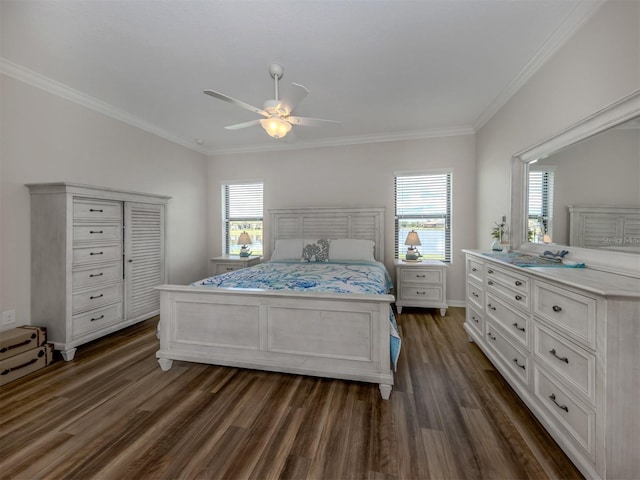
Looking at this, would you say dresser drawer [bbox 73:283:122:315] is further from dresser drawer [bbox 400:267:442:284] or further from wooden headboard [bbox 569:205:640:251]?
wooden headboard [bbox 569:205:640:251]

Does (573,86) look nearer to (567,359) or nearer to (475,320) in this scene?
(567,359)

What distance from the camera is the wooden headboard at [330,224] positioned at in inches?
171

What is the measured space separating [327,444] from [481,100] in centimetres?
381

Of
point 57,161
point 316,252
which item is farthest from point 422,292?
point 57,161

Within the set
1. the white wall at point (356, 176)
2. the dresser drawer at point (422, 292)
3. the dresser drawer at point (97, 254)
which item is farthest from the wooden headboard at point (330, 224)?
the dresser drawer at point (97, 254)

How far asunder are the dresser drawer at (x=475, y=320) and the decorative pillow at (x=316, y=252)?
1.97 m

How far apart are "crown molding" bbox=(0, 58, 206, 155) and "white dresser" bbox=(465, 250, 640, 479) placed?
462 cm

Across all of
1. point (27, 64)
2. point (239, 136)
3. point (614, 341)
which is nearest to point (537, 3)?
point (614, 341)

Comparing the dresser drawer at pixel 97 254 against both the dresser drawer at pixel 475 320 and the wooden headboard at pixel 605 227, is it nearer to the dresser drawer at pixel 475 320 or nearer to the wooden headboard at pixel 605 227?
the dresser drawer at pixel 475 320

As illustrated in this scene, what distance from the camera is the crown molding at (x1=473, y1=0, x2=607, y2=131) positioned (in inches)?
70.8

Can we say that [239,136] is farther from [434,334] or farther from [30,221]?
[434,334]

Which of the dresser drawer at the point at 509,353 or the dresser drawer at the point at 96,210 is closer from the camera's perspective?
the dresser drawer at the point at 509,353

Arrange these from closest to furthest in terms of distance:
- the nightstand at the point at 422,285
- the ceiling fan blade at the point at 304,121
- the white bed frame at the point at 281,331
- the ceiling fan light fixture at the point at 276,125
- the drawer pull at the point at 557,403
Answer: the drawer pull at the point at 557,403
the white bed frame at the point at 281,331
the ceiling fan light fixture at the point at 276,125
the ceiling fan blade at the point at 304,121
the nightstand at the point at 422,285

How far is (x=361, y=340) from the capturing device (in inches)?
78.1
